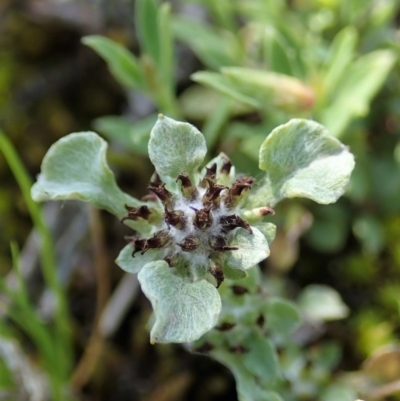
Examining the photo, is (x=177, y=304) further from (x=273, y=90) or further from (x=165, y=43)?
(x=165, y=43)

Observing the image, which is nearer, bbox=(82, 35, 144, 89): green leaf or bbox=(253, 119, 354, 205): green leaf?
bbox=(253, 119, 354, 205): green leaf

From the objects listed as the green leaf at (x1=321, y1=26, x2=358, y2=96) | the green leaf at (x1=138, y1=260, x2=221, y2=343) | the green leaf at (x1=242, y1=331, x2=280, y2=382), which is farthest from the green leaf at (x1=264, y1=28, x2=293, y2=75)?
the green leaf at (x1=138, y1=260, x2=221, y2=343)

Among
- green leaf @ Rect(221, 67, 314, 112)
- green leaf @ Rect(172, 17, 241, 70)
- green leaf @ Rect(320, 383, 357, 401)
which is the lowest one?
green leaf @ Rect(320, 383, 357, 401)

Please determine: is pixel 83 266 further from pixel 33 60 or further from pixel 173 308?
pixel 173 308

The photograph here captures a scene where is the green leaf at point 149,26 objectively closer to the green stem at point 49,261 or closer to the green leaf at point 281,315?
the green stem at point 49,261

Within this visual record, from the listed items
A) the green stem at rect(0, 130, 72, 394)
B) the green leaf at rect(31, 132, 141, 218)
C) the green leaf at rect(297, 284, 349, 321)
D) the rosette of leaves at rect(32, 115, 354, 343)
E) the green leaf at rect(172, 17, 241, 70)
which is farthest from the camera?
the green leaf at rect(172, 17, 241, 70)

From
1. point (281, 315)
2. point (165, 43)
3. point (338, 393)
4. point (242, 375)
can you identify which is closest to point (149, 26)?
point (165, 43)

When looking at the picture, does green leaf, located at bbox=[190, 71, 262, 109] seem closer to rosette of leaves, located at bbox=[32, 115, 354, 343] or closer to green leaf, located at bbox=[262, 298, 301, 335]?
rosette of leaves, located at bbox=[32, 115, 354, 343]

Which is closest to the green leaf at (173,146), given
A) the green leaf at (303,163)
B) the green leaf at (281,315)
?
the green leaf at (303,163)
